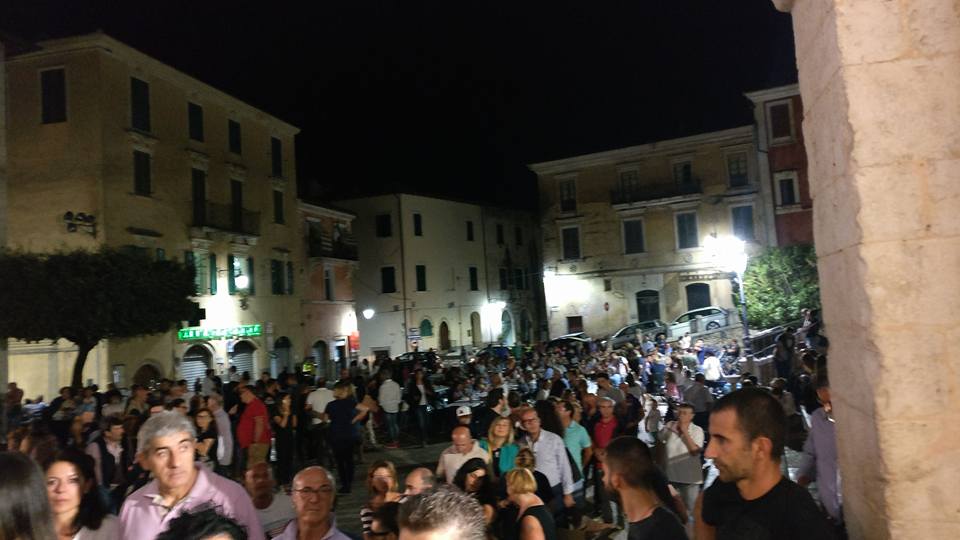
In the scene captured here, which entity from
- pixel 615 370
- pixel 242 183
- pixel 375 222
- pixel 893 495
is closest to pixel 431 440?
pixel 615 370

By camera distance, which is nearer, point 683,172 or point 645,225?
point 683,172

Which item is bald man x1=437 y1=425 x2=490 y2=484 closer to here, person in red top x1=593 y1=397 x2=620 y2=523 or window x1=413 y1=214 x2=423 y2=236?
person in red top x1=593 y1=397 x2=620 y2=523

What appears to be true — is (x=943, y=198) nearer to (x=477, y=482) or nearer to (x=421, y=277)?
(x=477, y=482)

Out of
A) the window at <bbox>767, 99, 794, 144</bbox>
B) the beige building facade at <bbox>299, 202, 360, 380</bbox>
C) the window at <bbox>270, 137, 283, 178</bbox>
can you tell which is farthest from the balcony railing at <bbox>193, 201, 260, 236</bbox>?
the window at <bbox>767, 99, 794, 144</bbox>

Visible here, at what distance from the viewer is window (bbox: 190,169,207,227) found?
988 inches

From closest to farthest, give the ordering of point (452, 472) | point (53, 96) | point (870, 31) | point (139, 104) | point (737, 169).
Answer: point (870, 31)
point (452, 472)
point (53, 96)
point (139, 104)
point (737, 169)

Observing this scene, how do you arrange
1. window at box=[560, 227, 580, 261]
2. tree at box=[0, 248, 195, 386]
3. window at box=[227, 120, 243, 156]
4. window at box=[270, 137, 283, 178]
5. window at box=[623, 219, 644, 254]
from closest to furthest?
tree at box=[0, 248, 195, 386]
window at box=[227, 120, 243, 156]
window at box=[270, 137, 283, 178]
window at box=[623, 219, 644, 254]
window at box=[560, 227, 580, 261]

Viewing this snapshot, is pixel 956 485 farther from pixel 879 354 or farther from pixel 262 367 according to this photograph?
pixel 262 367

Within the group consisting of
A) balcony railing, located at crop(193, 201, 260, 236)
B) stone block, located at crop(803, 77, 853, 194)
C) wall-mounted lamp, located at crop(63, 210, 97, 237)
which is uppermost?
balcony railing, located at crop(193, 201, 260, 236)

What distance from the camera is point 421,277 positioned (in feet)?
128

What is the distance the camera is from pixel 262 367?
27219mm

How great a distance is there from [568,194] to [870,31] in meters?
37.3

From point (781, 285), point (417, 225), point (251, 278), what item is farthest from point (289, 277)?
point (781, 285)

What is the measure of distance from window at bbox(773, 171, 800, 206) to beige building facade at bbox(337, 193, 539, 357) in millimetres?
17981
